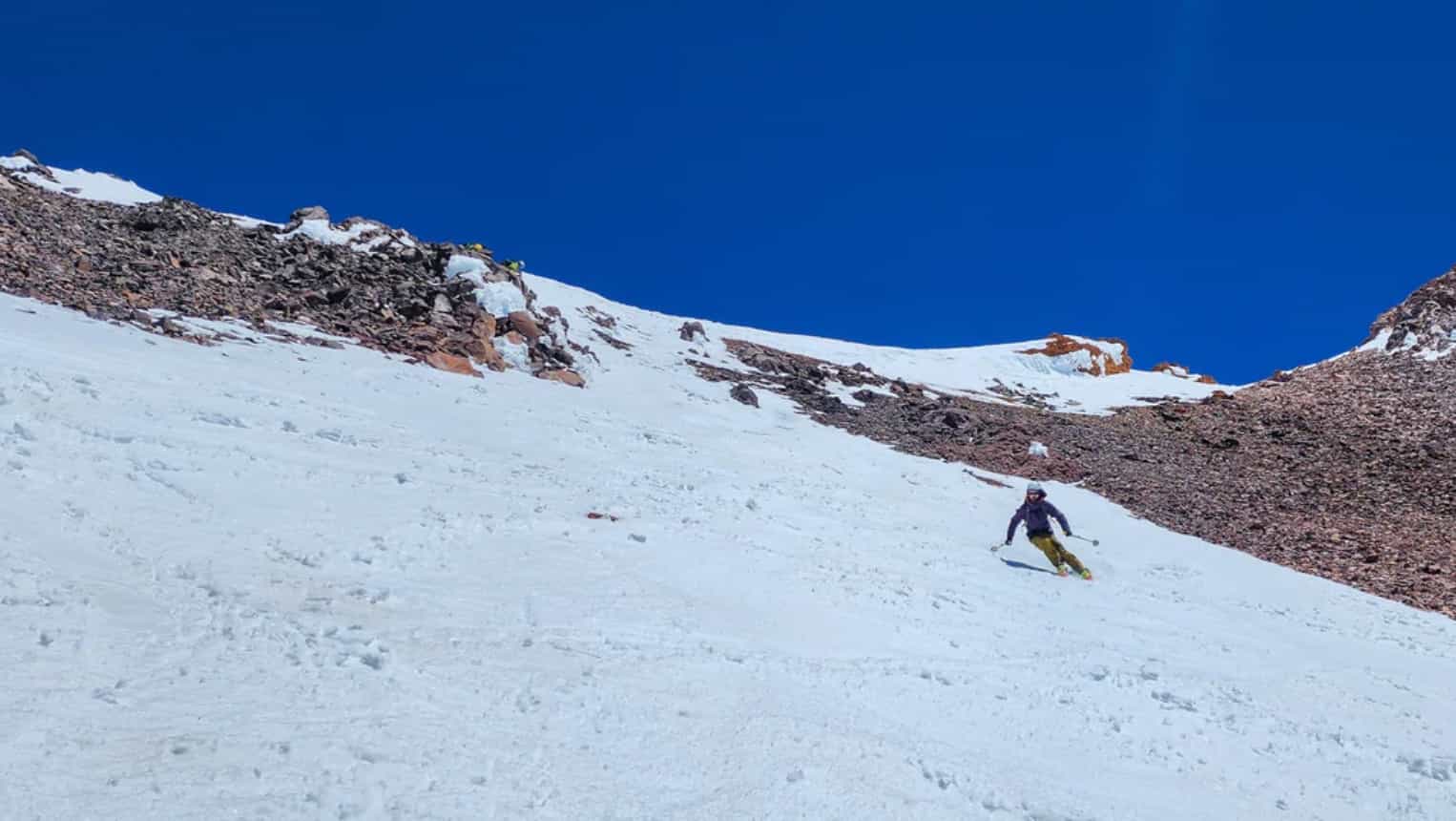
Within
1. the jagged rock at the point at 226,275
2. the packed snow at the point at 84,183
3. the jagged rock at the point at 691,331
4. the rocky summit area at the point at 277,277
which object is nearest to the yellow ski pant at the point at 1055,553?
the rocky summit area at the point at 277,277

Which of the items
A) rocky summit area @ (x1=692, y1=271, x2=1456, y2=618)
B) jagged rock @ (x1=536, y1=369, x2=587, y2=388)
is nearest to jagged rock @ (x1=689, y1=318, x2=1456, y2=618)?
rocky summit area @ (x1=692, y1=271, x2=1456, y2=618)

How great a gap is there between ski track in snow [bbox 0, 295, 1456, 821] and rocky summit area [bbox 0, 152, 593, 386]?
405cm

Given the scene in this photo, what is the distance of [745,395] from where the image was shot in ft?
93.9

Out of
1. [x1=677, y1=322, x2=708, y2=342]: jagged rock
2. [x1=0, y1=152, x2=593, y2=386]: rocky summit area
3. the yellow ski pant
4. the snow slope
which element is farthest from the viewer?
[x1=677, y1=322, x2=708, y2=342]: jagged rock

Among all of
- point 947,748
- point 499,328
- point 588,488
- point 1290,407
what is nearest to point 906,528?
point 588,488

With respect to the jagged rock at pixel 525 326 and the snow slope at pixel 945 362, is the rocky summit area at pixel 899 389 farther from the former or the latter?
the snow slope at pixel 945 362

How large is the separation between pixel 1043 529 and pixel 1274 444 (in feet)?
63.6

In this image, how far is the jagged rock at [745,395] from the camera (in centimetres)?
2838

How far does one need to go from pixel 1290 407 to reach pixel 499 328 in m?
29.2

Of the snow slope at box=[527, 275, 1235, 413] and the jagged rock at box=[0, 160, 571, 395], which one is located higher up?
the snow slope at box=[527, 275, 1235, 413]

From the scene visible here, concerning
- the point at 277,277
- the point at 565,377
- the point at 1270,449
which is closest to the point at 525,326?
the point at 565,377

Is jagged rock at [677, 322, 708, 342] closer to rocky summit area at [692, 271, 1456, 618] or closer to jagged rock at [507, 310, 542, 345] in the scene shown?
rocky summit area at [692, 271, 1456, 618]

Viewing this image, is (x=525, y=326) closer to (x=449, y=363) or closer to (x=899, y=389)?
(x=449, y=363)

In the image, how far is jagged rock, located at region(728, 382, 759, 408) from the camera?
93.1 feet
